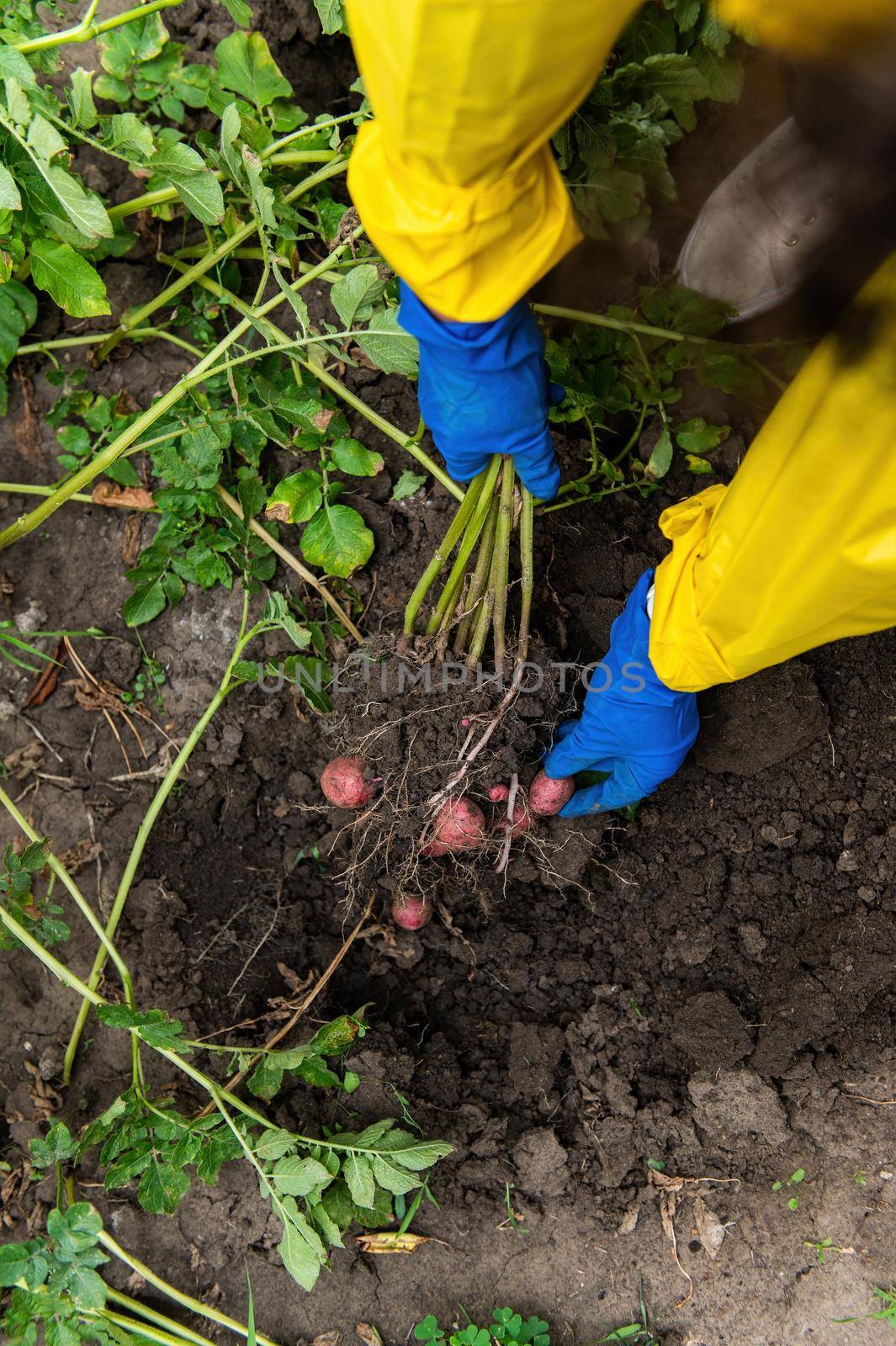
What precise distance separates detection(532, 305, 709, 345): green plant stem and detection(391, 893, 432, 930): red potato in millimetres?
1021

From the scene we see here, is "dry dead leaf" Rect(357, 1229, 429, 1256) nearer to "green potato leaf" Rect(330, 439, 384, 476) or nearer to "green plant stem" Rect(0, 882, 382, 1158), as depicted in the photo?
"green plant stem" Rect(0, 882, 382, 1158)

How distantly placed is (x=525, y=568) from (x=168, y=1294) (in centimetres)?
142

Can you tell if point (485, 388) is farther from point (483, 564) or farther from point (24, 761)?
point (24, 761)

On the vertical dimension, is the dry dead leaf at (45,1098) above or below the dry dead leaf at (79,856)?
below

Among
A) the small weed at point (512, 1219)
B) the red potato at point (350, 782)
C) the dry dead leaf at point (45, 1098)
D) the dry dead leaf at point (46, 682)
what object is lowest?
the small weed at point (512, 1219)

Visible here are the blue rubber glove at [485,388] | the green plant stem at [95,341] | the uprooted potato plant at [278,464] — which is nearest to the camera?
the blue rubber glove at [485,388]

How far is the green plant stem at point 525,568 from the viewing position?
4.81ft

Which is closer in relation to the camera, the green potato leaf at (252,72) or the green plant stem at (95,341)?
the green potato leaf at (252,72)

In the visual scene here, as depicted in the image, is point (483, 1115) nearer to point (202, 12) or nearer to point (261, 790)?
point (261, 790)

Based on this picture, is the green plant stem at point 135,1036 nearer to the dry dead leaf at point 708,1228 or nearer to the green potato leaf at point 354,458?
the dry dead leaf at point 708,1228

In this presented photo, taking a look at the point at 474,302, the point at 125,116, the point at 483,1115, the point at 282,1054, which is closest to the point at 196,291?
the point at 125,116

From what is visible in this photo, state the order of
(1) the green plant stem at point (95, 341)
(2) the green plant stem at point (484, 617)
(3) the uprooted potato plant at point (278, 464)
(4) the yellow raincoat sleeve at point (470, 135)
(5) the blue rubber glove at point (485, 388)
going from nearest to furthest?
1. (4) the yellow raincoat sleeve at point (470, 135)
2. (5) the blue rubber glove at point (485, 388)
3. (3) the uprooted potato plant at point (278, 464)
4. (2) the green plant stem at point (484, 617)
5. (1) the green plant stem at point (95, 341)

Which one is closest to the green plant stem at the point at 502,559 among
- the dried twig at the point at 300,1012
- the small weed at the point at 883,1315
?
the dried twig at the point at 300,1012

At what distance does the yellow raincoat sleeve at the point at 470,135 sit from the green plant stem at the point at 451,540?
1.21ft
